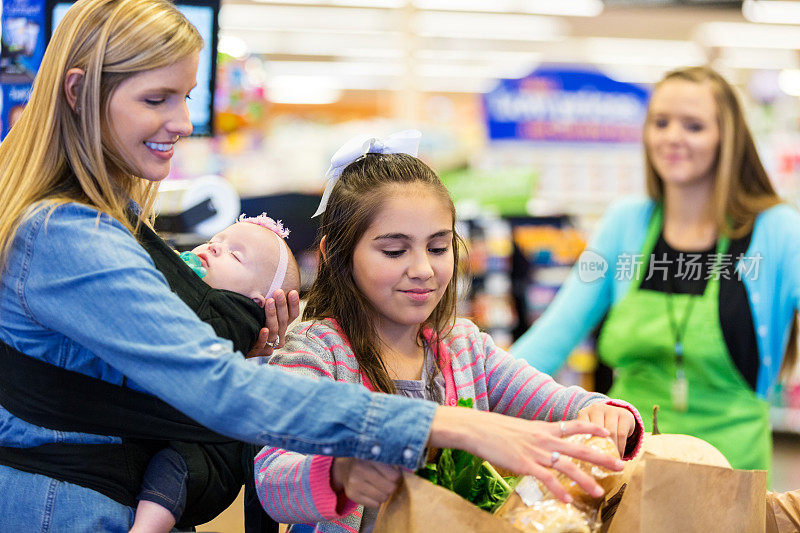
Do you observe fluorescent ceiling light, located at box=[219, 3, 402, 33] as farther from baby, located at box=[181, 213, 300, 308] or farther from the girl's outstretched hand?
the girl's outstretched hand

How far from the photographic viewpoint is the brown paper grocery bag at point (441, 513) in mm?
1168

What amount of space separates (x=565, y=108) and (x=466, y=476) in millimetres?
6473

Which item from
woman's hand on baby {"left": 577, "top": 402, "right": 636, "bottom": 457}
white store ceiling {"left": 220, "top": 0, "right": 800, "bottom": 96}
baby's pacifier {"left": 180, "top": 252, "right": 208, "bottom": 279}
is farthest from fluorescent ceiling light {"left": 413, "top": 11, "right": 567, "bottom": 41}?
woman's hand on baby {"left": 577, "top": 402, "right": 636, "bottom": 457}

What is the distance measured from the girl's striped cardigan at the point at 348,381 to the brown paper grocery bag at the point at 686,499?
0.28 metres

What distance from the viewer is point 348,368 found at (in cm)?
157

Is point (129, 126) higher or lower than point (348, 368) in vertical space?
higher

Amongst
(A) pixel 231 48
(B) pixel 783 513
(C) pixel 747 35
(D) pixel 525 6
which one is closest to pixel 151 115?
(B) pixel 783 513

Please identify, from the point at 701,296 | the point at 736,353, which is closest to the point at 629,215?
the point at 701,296

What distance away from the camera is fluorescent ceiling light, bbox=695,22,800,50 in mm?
9383

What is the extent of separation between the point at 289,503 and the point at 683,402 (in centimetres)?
171

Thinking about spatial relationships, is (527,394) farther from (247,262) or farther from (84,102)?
(84,102)

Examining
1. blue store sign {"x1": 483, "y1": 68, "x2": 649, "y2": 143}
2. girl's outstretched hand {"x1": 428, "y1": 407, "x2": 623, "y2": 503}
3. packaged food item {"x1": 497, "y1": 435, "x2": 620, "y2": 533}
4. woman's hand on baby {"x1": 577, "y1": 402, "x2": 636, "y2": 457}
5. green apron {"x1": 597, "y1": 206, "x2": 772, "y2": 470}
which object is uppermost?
blue store sign {"x1": 483, "y1": 68, "x2": 649, "y2": 143}

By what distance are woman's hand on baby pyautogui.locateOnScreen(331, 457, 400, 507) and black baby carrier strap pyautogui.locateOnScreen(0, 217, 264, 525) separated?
0.30 meters

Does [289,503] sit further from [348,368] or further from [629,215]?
[629,215]
